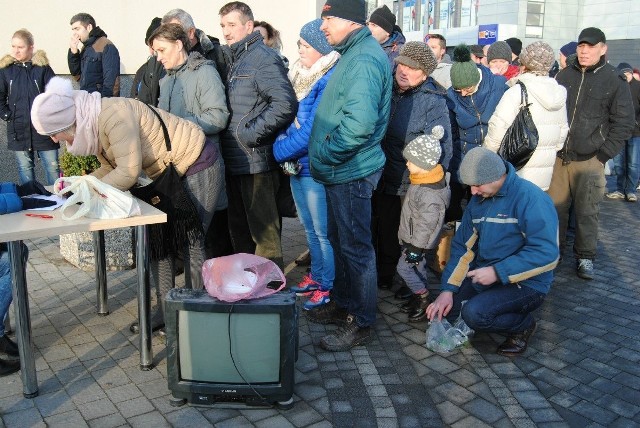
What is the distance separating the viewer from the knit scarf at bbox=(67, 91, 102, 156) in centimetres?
369

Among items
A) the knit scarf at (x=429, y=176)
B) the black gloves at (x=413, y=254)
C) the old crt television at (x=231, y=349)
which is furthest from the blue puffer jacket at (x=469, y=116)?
the old crt television at (x=231, y=349)

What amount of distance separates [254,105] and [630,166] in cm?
666

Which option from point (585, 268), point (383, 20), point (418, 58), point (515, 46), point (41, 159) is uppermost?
point (515, 46)

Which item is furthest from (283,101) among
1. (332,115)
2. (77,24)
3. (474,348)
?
(77,24)

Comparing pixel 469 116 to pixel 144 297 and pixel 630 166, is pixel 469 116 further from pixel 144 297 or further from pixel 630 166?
pixel 630 166

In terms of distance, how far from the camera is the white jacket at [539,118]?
530 cm

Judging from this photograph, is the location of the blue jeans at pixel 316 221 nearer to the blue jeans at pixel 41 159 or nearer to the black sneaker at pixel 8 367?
the black sneaker at pixel 8 367

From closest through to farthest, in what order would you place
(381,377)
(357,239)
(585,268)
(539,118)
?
(381,377)
(357,239)
(539,118)
(585,268)

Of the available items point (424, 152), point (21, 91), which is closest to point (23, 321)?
point (424, 152)

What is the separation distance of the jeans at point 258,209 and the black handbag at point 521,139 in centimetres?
182

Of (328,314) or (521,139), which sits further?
(521,139)

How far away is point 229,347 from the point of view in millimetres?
3488

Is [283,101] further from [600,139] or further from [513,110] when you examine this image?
[600,139]

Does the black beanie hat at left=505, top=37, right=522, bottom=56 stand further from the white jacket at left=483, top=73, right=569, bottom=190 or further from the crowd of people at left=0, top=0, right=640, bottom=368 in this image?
the white jacket at left=483, top=73, right=569, bottom=190
